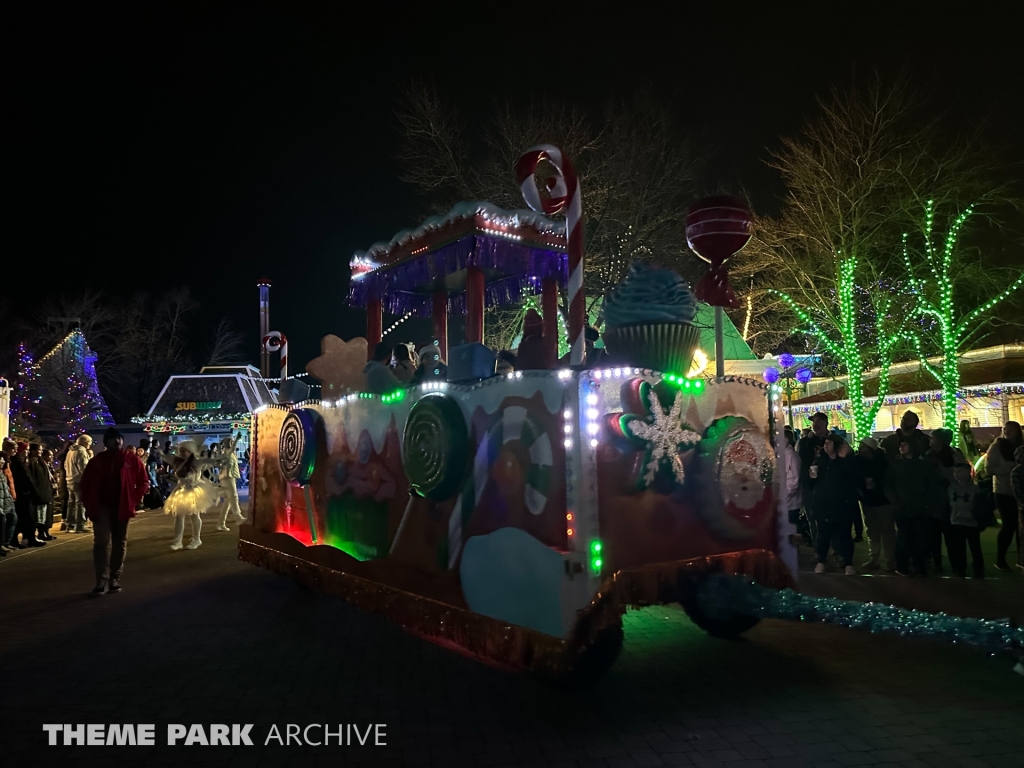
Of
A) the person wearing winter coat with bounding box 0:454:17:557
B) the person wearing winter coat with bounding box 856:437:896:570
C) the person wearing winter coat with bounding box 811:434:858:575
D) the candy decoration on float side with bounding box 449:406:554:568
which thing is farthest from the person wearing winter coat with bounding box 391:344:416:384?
the person wearing winter coat with bounding box 0:454:17:557

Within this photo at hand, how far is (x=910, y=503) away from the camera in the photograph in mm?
8141

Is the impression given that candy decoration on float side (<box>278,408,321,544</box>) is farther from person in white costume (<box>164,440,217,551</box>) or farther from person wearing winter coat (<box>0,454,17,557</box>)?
person wearing winter coat (<box>0,454,17,557</box>)

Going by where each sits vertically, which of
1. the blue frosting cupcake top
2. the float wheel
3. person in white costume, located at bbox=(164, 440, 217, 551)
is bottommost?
the float wheel

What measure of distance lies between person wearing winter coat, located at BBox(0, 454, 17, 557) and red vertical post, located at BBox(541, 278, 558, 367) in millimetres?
8993

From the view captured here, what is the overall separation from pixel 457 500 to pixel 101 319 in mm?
41920

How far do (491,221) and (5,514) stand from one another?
957cm

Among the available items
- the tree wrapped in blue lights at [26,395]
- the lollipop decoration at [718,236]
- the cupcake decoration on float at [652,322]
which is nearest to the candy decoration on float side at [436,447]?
Result: the cupcake decoration on float at [652,322]

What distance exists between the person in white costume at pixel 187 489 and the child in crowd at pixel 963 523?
412 inches

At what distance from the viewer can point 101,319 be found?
40.1m

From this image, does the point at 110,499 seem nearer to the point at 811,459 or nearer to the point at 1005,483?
the point at 811,459

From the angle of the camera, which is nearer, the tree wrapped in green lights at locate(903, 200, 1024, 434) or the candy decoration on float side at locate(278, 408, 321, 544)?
the candy decoration on float side at locate(278, 408, 321, 544)

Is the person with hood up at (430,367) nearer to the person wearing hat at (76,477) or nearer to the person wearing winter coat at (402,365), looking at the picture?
the person wearing winter coat at (402,365)

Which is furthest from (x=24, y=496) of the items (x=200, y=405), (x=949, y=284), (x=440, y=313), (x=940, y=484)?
(x=949, y=284)

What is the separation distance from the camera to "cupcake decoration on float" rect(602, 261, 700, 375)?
4.64 m
